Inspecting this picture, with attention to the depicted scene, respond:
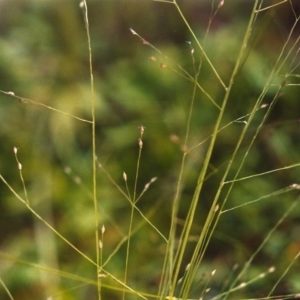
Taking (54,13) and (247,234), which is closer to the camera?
(247,234)

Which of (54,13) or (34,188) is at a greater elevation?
(54,13)

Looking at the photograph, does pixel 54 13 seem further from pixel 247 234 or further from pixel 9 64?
pixel 247 234

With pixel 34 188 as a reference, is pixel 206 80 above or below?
above

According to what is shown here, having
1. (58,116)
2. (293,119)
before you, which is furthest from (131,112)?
(293,119)

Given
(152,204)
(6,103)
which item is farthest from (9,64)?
(152,204)

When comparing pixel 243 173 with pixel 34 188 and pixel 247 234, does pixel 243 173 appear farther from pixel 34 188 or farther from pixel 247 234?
pixel 34 188

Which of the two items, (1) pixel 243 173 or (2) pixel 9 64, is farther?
(2) pixel 9 64
